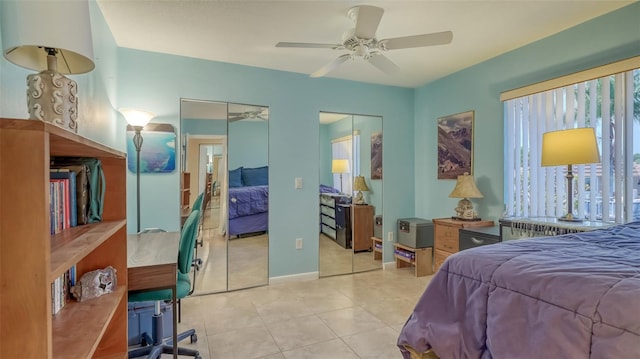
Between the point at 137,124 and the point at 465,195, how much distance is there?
10.4 ft

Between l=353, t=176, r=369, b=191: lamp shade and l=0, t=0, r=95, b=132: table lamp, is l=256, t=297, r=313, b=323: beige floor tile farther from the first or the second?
l=0, t=0, r=95, b=132: table lamp

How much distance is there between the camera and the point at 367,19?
1.96m

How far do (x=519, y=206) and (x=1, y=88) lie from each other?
3577 mm

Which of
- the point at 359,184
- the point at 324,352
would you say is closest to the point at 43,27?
the point at 324,352

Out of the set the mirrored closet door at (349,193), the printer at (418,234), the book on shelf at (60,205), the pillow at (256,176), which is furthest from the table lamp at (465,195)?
the book on shelf at (60,205)

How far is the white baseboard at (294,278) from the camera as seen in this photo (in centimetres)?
347

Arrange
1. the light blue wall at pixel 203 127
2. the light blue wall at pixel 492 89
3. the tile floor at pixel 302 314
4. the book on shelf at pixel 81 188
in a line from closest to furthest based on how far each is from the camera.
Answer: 1. the book on shelf at pixel 81 188
2. the tile floor at pixel 302 314
3. the light blue wall at pixel 492 89
4. the light blue wall at pixel 203 127

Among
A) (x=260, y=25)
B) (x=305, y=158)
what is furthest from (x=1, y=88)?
(x=305, y=158)

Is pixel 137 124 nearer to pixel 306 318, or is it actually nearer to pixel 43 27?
pixel 43 27

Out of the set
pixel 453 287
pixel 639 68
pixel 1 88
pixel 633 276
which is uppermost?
pixel 639 68

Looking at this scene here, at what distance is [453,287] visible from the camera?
1484mm

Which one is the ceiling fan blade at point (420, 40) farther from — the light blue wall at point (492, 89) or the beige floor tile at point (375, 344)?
the beige floor tile at point (375, 344)

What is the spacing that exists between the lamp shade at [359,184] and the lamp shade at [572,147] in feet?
6.53

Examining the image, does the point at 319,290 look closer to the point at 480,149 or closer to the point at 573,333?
the point at 480,149
